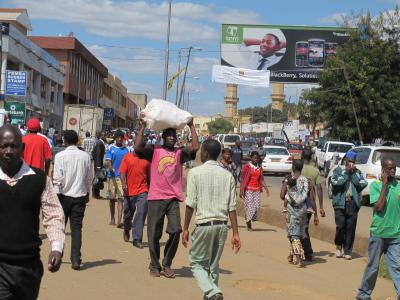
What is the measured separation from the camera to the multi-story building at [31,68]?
36.9 metres

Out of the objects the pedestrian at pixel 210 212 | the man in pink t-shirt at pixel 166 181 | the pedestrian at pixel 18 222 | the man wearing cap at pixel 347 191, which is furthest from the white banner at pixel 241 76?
the pedestrian at pixel 18 222

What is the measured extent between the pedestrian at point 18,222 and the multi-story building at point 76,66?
5257 cm

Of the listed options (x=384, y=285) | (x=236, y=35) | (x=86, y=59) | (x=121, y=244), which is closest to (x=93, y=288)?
(x=121, y=244)

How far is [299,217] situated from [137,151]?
124 inches

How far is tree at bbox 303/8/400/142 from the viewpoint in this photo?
34.8 m

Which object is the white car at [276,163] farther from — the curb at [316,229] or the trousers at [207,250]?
the trousers at [207,250]

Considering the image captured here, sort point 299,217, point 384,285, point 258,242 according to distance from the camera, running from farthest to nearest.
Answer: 1. point 258,242
2. point 299,217
3. point 384,285

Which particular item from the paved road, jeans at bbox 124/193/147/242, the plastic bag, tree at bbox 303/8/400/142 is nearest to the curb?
the paved road

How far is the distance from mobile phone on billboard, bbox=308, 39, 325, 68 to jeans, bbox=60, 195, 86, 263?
35242 millimetres

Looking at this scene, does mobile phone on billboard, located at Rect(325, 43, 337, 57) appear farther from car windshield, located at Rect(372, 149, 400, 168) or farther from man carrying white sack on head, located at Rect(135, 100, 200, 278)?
man carrying white sack on head, located at Rect(135, 100, 200, 278)

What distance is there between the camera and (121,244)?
1067 centimetres

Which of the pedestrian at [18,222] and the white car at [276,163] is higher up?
the pedestrian at [18,222]

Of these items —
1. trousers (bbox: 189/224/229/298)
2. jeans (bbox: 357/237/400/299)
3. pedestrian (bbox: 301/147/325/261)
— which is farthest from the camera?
pedestrian (bbox: 301/147/325/261)

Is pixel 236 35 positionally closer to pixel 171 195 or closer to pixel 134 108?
pixel 171 195
